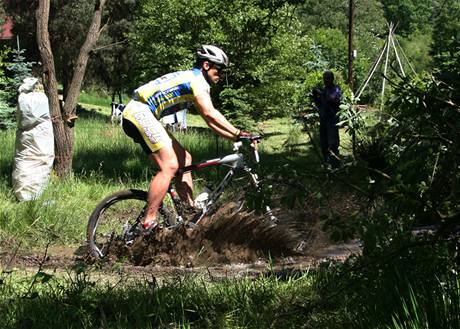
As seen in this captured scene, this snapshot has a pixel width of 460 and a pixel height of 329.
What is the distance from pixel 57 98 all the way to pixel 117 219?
498 centimetres

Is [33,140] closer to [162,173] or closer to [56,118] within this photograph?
[56,118]

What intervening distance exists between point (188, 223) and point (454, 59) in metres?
3.72

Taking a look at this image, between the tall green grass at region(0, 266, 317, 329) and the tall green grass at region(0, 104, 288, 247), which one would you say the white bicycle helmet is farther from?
the tall green grass at region(0, 266, 317, 329)

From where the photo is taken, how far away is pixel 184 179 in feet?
23.8

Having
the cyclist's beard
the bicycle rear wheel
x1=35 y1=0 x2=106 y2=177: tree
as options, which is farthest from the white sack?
the cyclist's beard

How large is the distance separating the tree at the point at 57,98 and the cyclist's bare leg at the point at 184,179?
5.02 meters

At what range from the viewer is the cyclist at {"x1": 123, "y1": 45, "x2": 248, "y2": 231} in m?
6.97

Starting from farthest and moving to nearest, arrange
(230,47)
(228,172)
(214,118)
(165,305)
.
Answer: (230,47) → (228,172) → (214,118) → (165,305)

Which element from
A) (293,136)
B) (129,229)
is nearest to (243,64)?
(293,136)

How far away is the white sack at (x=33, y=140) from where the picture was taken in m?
10.5

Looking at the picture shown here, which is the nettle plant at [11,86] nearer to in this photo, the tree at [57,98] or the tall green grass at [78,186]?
the tall green grass at [78,186]

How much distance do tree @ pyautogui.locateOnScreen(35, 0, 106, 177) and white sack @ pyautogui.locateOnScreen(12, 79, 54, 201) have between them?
114cm

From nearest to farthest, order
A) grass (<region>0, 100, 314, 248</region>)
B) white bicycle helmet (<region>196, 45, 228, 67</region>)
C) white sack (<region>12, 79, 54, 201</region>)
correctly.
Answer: white bicycle helmet (<region>196, 45, 228, 67</region>) → grass (<region>0, 100, 314, 248</region>) → white sack (<region>12, 79, 54, 201</region>)

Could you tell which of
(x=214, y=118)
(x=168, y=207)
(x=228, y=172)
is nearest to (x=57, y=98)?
(x=168, y=207)
